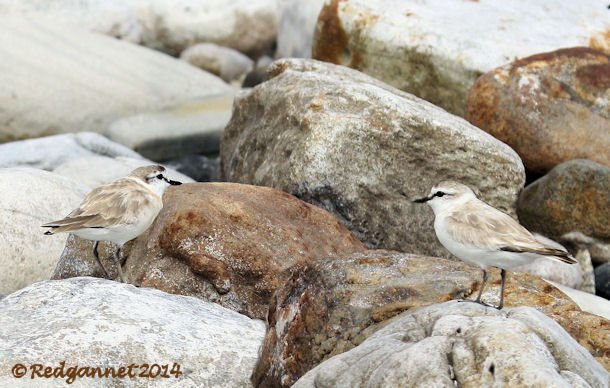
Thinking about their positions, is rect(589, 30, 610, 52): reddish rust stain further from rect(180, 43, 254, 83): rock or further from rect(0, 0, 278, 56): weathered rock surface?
rect(0, 0, 278, 56): weathered rock surface

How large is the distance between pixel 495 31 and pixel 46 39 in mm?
7775

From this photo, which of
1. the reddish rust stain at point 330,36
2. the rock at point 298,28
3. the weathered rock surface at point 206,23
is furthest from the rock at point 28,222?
the weathered rock surface at point 206,23

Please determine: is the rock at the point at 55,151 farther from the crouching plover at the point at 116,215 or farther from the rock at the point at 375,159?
the crouching plover at the point at 116,215

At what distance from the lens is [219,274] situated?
8430mm

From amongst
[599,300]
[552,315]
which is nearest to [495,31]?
[599,300]

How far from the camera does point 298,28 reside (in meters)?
19.8

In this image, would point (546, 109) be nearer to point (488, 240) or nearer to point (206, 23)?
point (488, 240)

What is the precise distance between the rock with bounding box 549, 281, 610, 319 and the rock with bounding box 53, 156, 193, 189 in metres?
4.64

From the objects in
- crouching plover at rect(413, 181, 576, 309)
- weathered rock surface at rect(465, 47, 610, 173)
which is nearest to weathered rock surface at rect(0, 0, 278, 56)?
weathered rock surface at rect(465, 47, 610, 173)

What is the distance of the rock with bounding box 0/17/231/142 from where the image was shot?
54.4ft

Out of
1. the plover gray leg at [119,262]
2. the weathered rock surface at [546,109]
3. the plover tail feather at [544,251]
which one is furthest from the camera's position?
the weathered rock surface at [546,109]

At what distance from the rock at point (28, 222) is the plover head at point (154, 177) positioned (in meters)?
1.86

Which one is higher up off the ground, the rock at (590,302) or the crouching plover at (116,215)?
the crouching plover at (116,215)

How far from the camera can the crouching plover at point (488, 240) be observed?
278 inches
